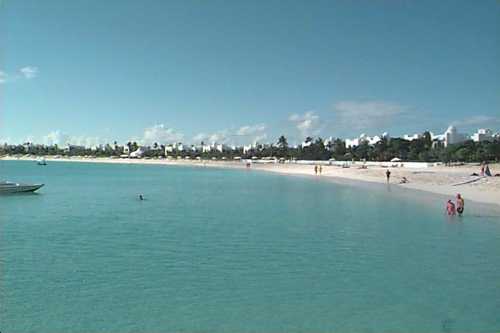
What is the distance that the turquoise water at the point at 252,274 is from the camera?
8.52 m

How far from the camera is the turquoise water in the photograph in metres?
8.52

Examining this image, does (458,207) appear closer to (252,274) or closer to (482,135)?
(252,274)

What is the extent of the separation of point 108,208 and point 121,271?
15.9 meters

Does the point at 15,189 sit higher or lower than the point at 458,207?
lower

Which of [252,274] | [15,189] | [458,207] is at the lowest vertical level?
[252,274]

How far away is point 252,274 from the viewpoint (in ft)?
37.6

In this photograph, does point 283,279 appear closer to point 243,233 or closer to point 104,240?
point 243,233

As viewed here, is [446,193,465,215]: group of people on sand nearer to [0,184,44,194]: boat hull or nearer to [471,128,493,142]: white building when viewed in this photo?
[0,184,44,194]: boat hull

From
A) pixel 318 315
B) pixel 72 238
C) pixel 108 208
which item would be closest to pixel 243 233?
pixel 72 238

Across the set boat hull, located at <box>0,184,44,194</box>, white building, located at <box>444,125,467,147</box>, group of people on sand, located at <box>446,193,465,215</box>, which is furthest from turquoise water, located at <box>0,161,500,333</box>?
white building, located at <box>444,125,467,147</box>

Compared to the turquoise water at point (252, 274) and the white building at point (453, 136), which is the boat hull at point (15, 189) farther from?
the white building at point (453, 136)

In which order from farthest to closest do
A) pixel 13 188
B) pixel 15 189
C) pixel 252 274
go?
pixel 15 189, pixel 13 188, pixel 252 274

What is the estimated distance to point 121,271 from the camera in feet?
39.1

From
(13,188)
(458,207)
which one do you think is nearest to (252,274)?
(458,207)
